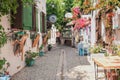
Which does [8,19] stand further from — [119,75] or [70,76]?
[119,75]

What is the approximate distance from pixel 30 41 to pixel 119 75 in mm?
9556

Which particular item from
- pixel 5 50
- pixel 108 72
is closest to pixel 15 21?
pixel 5 50

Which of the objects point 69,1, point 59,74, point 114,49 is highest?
point 69,1

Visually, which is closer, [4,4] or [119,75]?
[119,75]

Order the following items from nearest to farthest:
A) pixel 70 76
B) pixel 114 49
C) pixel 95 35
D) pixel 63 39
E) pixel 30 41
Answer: pixel 114 49
pixel 70 76
pixel 30 41
pixel 95 35
pixel 63 39

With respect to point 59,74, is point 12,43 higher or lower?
higher

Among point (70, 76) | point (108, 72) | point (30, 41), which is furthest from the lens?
point (30, 41)

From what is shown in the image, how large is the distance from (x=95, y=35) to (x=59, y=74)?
7.81 m

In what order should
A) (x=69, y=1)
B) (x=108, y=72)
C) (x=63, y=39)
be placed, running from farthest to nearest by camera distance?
(x=63, y=39) → (x=69, y=1) → (x=108, y=72)

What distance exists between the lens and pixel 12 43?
11750mm

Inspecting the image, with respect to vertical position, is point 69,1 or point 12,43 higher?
point 69,1

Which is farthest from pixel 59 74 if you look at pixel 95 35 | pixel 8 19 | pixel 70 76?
pixel 95 35

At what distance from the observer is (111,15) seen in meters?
11.8

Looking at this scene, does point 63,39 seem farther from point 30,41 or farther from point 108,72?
point 108,72
